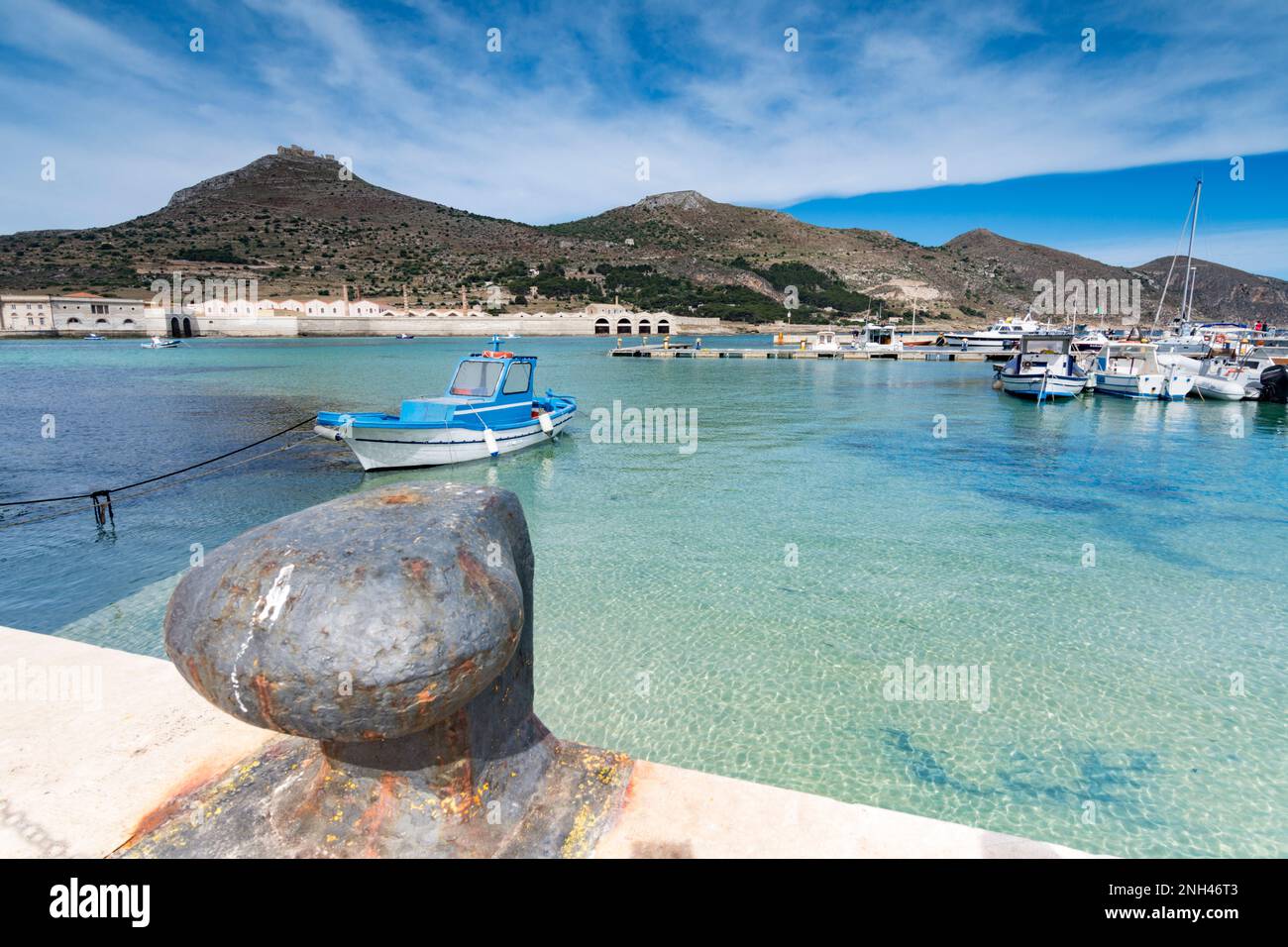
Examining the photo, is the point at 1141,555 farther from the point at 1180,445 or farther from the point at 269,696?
the point at 1180,445

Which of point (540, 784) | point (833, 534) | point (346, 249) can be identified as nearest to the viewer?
point (540, 784)

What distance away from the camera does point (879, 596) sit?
8.52m

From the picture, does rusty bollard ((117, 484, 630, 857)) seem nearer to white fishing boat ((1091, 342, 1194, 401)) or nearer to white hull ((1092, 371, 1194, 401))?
white hull ((1092, 371, 1194, 401))

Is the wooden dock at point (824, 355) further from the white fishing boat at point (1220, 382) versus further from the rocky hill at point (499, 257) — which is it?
the rocky hill at point (499, 257)

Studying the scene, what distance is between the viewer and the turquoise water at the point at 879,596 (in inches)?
203

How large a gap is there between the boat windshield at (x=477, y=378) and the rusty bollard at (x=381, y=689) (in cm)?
1588

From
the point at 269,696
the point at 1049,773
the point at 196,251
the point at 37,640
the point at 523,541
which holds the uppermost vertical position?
the point at 196,251

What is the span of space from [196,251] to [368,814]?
487 feet

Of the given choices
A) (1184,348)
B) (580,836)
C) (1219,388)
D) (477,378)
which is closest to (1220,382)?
(1219,388)

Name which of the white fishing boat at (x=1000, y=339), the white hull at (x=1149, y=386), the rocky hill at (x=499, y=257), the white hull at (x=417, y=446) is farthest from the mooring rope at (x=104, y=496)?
the rocky hill at (x=499, y=257)

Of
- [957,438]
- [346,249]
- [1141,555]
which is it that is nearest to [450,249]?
[346,249]

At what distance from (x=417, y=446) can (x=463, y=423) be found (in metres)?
1.33

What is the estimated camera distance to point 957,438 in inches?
872

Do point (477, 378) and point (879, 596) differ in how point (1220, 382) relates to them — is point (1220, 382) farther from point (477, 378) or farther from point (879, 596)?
point (477, 378)
